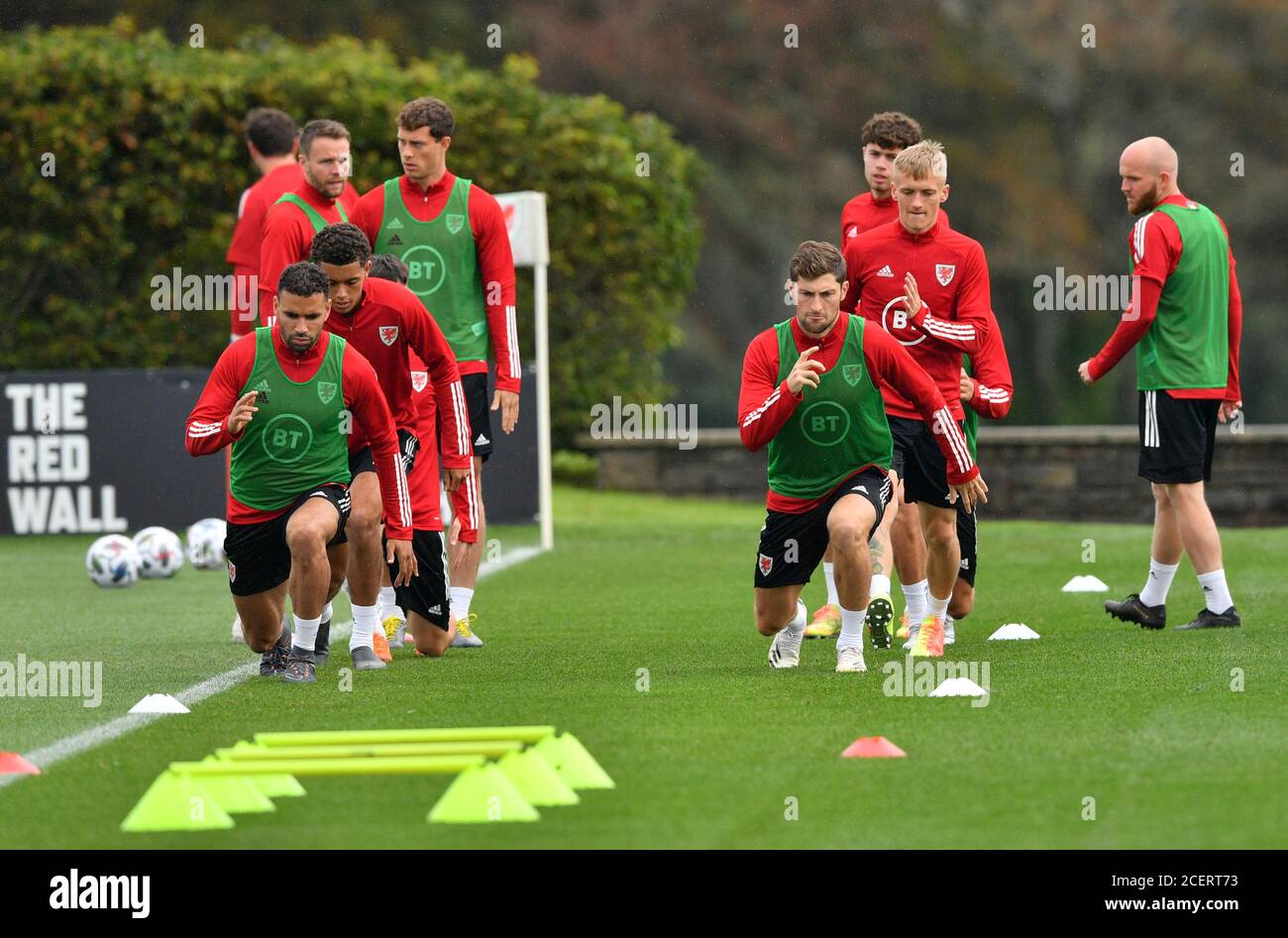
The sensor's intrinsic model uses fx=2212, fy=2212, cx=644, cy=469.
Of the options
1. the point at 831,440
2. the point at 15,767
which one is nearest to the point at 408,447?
the point at 831,440

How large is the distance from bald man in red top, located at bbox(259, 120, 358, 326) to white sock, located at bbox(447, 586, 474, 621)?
4.83ft

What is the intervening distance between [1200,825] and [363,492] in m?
4.35

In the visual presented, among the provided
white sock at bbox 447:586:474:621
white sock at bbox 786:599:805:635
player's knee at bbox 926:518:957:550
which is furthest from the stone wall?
white sock at bbox 786:599:805:635

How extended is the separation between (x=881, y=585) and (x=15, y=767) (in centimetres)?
432

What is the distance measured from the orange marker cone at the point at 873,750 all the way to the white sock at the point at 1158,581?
3864 mm

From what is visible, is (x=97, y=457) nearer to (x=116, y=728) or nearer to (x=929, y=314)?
(x=929, y=314)

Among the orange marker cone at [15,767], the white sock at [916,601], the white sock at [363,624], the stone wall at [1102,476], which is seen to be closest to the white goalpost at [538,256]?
the stone wall at [1102,476]

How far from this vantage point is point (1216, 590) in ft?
32.6

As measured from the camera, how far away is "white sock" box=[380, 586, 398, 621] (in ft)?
32.7

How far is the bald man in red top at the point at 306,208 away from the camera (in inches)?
372

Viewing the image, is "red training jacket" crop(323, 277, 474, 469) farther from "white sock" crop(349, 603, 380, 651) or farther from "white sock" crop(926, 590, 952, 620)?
"white sock" crop(926, 590, 952, 620)

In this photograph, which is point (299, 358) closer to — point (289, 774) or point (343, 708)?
point (343, 708)

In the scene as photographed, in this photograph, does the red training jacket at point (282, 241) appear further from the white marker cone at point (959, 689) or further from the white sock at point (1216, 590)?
the white sock at point (1216, 590)
